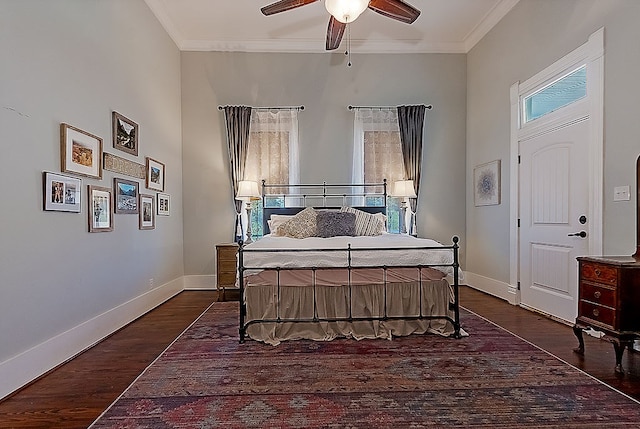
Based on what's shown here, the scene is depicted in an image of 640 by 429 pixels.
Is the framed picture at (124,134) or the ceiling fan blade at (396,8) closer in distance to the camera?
the ceiling fan blade at (396,8)

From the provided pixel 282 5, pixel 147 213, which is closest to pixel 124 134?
pixel 147 213

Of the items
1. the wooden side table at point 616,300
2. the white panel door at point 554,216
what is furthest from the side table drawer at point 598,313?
the white panel door at point 554,216

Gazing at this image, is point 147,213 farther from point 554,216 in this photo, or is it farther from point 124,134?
point 554,216

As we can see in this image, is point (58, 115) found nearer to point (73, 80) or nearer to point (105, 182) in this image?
point (73, 80)

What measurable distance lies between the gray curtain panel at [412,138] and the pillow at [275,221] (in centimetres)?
206

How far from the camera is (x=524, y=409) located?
2283 mm

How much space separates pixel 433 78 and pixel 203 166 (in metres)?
4.05

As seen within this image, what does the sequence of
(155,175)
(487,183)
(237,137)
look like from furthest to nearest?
(237,137), (487,183), (155,175)

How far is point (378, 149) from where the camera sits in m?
6.30

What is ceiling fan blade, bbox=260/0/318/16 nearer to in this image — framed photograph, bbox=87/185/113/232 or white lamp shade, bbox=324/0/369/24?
white lamp shade, bbox=324/0/369/24

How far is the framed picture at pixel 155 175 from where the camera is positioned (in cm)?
497

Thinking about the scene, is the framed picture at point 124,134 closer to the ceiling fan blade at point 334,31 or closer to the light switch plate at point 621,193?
the ceiling fan blade at point 334,31

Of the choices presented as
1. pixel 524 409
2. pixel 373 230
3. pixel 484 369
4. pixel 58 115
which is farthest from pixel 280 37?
pixel 524 409

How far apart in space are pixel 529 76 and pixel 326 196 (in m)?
3.25
